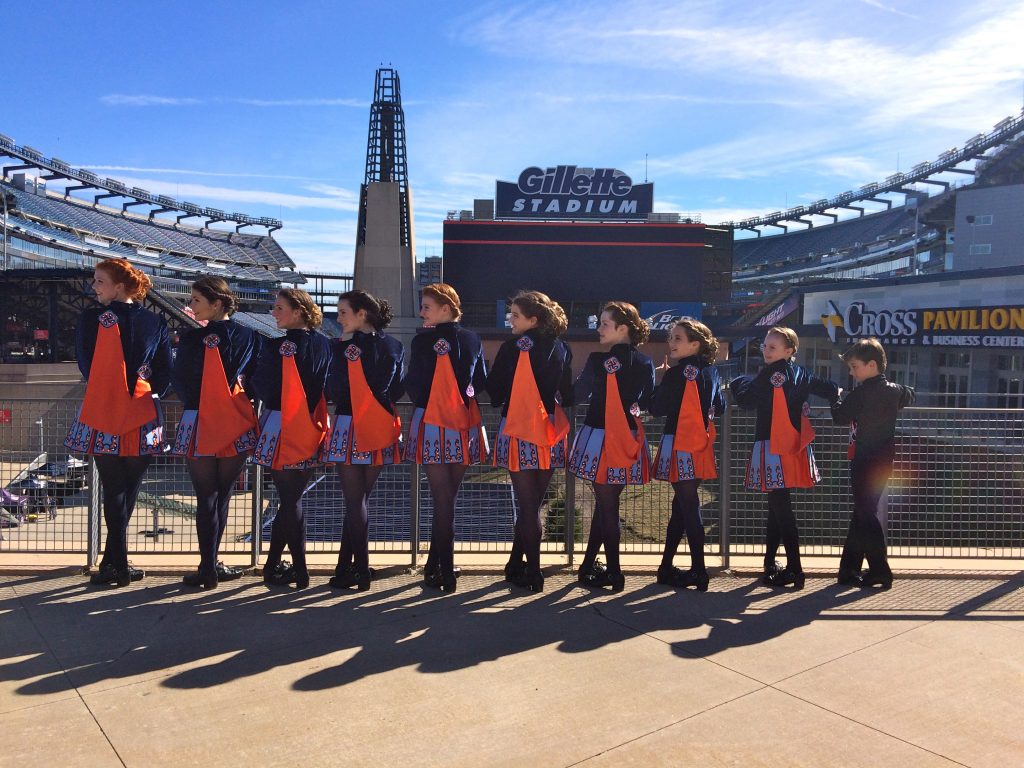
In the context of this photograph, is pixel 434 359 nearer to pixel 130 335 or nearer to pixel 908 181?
pixel 130 335

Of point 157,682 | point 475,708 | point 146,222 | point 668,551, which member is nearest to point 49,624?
point 157,682

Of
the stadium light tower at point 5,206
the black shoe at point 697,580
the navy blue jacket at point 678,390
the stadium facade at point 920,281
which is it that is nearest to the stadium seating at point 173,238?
the stadium light tower at point 5,206

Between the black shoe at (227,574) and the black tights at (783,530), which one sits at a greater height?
the black tights at (783,530)

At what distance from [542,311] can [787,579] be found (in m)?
2.18

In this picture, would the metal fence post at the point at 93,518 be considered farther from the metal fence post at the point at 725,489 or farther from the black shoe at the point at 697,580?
the metal fence post at the point at 725,489

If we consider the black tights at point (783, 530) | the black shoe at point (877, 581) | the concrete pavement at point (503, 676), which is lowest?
the concrete pavement at point (503, 676)

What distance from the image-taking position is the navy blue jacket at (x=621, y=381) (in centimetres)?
443

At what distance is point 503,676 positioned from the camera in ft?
10.8

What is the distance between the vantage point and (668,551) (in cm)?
467

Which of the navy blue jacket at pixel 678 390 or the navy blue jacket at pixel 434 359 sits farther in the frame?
the navy blue jacket at pixel 678 390

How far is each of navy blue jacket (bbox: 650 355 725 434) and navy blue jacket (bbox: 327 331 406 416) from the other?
1.53 meters

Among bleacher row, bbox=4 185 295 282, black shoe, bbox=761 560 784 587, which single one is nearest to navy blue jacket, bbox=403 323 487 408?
black shoe, bbox=761 560 784 587

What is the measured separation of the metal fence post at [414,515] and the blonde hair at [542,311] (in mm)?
1284

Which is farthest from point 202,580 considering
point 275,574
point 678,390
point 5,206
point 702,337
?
point 5,206
